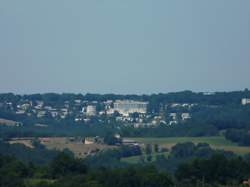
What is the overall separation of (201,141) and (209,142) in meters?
1.91

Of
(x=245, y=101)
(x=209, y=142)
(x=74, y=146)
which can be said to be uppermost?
(x=245, y=101)

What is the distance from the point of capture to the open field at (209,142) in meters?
106

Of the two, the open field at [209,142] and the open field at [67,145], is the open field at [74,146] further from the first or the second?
the open field at [209,142]

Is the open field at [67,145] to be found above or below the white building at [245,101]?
below

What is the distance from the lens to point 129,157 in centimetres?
10562

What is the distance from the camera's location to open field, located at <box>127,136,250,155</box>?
10565cm

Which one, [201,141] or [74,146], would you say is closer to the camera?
[201,141]

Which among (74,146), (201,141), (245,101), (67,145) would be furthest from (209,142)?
(245,101)

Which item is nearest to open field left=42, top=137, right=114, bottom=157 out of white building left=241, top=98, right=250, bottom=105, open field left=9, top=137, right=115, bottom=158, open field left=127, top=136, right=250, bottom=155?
open field left=9, top=137, right=115, bottom=158

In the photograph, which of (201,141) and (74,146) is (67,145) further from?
(201,141)

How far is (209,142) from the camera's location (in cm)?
11350

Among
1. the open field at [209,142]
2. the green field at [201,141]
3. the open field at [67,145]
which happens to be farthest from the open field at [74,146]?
the open field at [209,142]

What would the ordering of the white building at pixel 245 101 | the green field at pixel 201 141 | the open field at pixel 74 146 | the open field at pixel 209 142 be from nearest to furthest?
the green field at pixel 201 141 < the open field at pixel 209 142 < the open field at pixel 74 146 < the white building at pixel 245 101

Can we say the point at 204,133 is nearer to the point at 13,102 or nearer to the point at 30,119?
the point at 30,119
